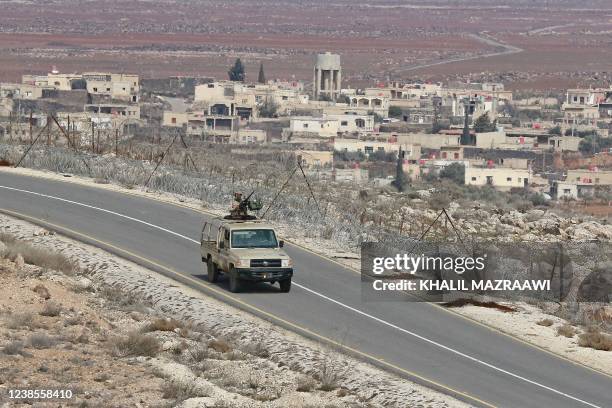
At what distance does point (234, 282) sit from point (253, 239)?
914mm

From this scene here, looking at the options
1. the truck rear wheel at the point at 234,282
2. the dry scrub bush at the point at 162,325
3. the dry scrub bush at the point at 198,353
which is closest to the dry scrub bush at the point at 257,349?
the dry scrub bush at the point at 198,353

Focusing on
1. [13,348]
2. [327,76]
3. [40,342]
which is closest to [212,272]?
[40,342]

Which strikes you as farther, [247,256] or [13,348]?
[247,256]

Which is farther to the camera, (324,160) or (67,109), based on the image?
(67,109)

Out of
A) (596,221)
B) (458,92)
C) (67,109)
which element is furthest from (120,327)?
(458,92)

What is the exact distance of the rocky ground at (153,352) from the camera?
78.6 ft

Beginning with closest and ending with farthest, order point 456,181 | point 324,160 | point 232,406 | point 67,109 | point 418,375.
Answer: point 232,406, point 418,375, point 456,181, point 324,160, point 67,109

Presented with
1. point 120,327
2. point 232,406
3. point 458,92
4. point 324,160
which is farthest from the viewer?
point 458,92

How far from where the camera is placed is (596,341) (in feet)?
96.9

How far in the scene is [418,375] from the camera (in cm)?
2617

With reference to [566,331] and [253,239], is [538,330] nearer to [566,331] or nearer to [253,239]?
[566,331]

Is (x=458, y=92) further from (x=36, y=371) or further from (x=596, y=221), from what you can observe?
(x=36, y=371)

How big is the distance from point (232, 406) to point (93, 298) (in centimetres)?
803

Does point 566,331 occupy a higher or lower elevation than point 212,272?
lower
